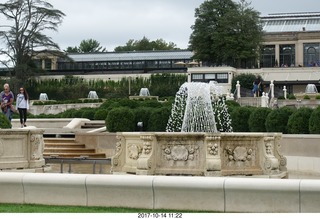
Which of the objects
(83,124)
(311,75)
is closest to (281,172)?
(83,124)

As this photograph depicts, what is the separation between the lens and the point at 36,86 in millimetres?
76000

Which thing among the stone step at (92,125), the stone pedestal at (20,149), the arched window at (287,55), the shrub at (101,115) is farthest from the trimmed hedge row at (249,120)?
the arched window at (287,55)

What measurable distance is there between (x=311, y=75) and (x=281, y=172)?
196ft

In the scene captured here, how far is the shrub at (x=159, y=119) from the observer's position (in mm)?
24391

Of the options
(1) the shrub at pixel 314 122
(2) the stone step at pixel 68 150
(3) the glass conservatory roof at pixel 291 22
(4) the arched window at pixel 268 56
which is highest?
(3) the glass conservatory roof at pixel 291 22

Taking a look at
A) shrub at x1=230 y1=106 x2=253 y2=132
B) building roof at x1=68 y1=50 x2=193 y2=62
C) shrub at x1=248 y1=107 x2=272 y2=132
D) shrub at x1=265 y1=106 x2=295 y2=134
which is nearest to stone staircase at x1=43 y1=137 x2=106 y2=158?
shrub at x1=230 y1=106 x2=253 y2=132

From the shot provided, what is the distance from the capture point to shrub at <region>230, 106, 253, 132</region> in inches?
897

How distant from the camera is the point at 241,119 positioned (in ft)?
75.0

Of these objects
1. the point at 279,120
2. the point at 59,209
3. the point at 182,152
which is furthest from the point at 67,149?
the point at 59,209

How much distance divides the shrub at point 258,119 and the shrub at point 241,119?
0.58 meters

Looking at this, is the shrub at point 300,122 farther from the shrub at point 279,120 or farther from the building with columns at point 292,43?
the building with columns at point 292,43

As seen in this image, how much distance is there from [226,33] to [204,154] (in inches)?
2202

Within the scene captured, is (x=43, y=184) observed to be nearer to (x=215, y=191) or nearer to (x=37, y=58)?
(x=215, y=191)

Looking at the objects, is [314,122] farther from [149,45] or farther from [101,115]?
[149,45]
